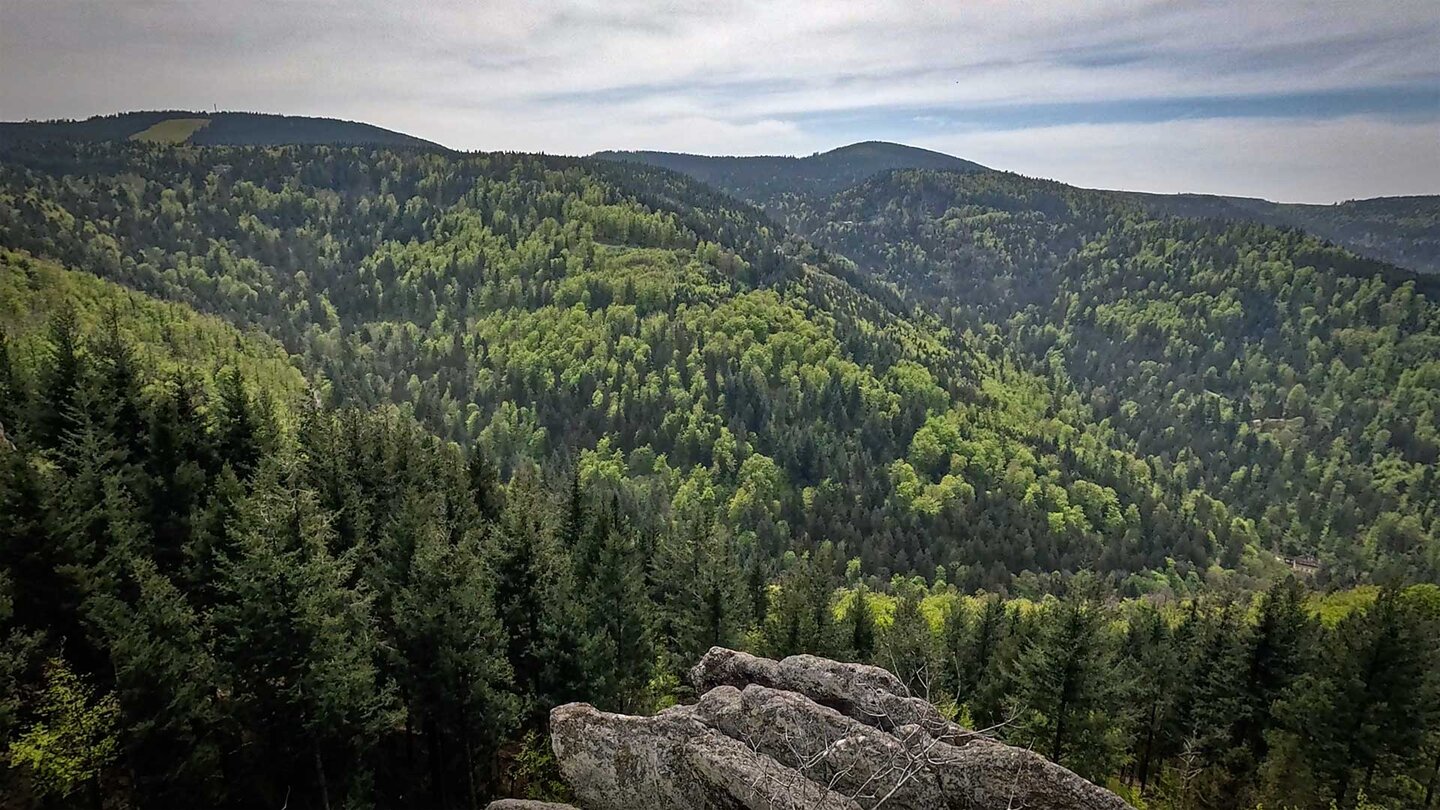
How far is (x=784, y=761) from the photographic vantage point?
680 inches

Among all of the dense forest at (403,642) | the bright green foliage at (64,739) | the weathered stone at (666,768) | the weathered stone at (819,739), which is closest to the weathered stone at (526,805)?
the weathered stone at (666,768)

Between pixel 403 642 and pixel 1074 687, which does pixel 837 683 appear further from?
pixel 1074 687

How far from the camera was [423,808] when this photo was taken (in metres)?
29.7

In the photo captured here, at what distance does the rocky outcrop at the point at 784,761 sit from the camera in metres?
15.2

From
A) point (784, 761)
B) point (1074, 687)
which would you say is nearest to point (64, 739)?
point (784, 761)

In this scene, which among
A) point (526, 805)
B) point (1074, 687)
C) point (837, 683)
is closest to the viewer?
point (526, 805)

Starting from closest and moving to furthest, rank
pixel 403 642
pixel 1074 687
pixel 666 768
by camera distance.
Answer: pixel 666 768 < pixel 403 642 < pixel 1074 687

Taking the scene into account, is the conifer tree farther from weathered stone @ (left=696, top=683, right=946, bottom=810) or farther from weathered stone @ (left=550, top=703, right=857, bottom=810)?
weathered stone @ (left=550, top=703, right=857, bottom=810)

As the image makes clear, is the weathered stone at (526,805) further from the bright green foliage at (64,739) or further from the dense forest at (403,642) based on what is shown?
the bright green foliage at (64,739)

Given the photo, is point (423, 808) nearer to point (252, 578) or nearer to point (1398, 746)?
point (252, 578)

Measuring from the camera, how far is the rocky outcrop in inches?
599

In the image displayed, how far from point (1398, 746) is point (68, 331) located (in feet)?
212

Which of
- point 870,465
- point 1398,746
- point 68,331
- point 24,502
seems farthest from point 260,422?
point 870,465

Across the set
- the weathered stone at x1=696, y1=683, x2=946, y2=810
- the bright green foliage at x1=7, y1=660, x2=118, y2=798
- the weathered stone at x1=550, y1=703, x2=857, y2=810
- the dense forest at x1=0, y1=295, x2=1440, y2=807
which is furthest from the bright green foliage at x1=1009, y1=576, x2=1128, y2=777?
the bright green foliage at x1=7, y1=660, x2=118, y2=798
